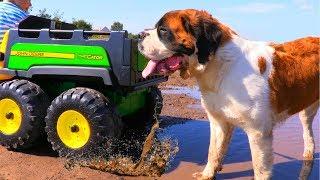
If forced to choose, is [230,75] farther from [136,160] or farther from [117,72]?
[136,160]

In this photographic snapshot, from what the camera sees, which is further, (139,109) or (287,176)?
(139,109)

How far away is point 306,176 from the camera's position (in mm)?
5141

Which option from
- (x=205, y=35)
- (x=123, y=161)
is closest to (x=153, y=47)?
(x=205, y=35)

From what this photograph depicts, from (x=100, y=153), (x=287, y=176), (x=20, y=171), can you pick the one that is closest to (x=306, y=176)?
(x=287, y=176)

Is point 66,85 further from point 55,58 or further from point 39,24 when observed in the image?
point 39,24

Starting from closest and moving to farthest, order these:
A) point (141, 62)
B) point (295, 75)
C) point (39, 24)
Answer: point (295, 75) → point (141, 62) → point (39, 24)

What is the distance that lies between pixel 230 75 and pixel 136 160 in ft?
→ 6.14

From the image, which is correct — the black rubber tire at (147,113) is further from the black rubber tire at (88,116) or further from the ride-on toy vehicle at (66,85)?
the black rubber tire at (88,116)

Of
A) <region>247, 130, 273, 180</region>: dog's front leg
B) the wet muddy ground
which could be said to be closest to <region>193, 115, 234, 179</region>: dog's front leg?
the wet muddy ground

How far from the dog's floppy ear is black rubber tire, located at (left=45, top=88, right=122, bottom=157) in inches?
60.0

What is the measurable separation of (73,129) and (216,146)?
169 centimetres

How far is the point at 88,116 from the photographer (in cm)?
507

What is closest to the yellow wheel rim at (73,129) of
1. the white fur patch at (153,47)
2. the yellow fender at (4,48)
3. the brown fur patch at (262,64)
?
the yellow fender at (4,48)

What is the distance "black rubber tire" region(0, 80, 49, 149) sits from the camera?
5.38 m
